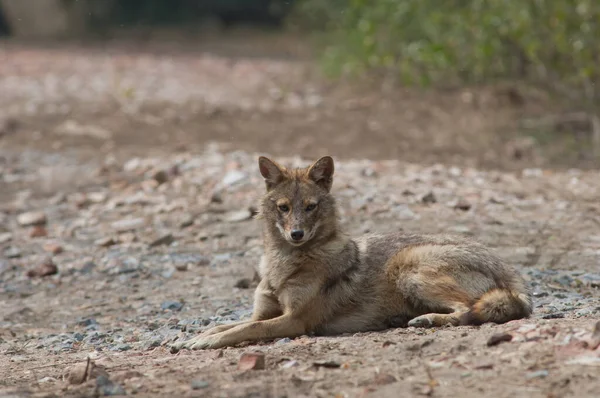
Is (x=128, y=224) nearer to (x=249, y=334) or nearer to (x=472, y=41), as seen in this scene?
(x=249, y=334)

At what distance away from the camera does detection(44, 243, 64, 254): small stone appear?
8881 mm

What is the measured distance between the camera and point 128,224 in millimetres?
9281

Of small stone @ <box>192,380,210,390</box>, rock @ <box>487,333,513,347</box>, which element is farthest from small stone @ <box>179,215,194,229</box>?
rock @ <box>487,333,513,347</box>

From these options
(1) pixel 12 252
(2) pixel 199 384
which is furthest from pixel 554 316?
(1) pixel 12 252

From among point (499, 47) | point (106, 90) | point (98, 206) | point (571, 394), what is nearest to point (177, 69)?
point (106, 90)

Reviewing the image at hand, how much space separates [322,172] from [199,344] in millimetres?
1270

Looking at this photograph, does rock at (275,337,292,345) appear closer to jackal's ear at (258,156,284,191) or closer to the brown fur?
the brown fur

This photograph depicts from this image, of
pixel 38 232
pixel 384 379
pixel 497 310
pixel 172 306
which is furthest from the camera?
pixel 38 232

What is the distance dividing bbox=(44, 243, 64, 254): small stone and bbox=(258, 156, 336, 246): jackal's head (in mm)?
3314

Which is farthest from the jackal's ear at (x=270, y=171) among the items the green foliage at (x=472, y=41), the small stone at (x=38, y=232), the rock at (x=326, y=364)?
the green foliage at (x=472, y=41)

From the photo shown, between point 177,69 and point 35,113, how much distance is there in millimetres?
5098

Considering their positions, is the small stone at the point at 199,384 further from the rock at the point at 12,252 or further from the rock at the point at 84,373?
the rock at the point at 12,252

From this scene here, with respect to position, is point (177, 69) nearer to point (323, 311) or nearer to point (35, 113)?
point (35, 113)

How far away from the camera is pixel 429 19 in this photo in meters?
14.4
